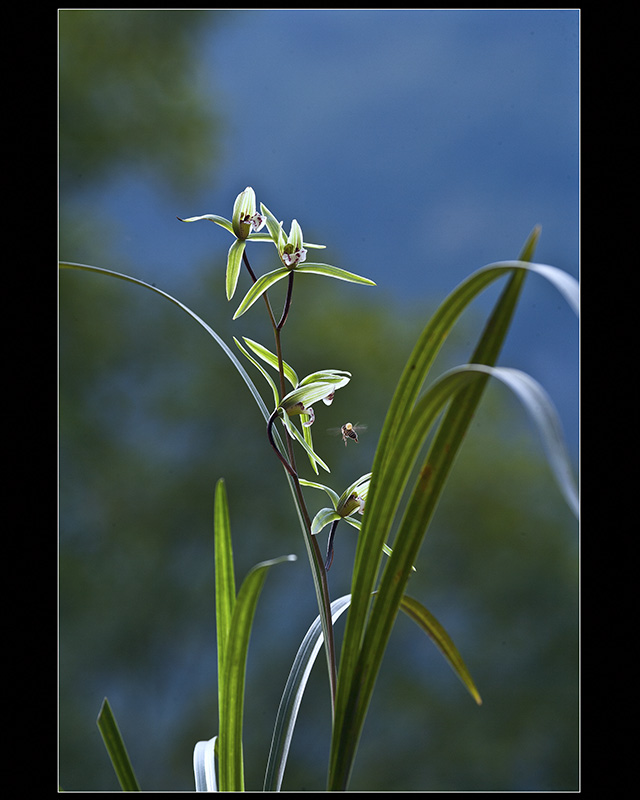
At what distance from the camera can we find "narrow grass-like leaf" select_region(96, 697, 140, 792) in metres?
0.64

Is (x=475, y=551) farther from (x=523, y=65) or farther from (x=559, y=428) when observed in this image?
(x=559, y=428)

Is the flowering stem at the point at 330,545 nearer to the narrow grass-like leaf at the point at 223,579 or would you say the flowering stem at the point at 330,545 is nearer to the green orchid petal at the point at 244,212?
the narrow grass-like leaf at the point at 223,579

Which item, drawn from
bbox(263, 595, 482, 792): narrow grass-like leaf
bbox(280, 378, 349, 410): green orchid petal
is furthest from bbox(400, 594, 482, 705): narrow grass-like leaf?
bbox(280, 378, 349, 410): green orchid petal

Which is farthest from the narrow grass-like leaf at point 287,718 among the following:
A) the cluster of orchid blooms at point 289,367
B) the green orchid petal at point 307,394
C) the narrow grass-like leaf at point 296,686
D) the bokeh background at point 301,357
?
the bokeh background at point 301,357

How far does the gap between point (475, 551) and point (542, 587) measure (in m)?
0.18

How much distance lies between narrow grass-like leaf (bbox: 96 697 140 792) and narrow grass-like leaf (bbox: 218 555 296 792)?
0.09m

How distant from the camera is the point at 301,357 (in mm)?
1781

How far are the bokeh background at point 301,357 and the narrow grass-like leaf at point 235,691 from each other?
1.03 metres

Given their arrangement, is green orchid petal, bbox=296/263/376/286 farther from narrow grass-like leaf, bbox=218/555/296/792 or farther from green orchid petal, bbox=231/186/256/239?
narrow grass-like leaf, bbox=218/555/296/792

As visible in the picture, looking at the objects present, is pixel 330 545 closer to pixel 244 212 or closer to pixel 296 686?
pixel 296 686

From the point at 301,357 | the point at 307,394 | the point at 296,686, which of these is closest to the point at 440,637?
the point at 296,686

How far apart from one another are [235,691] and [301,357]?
1217mm
